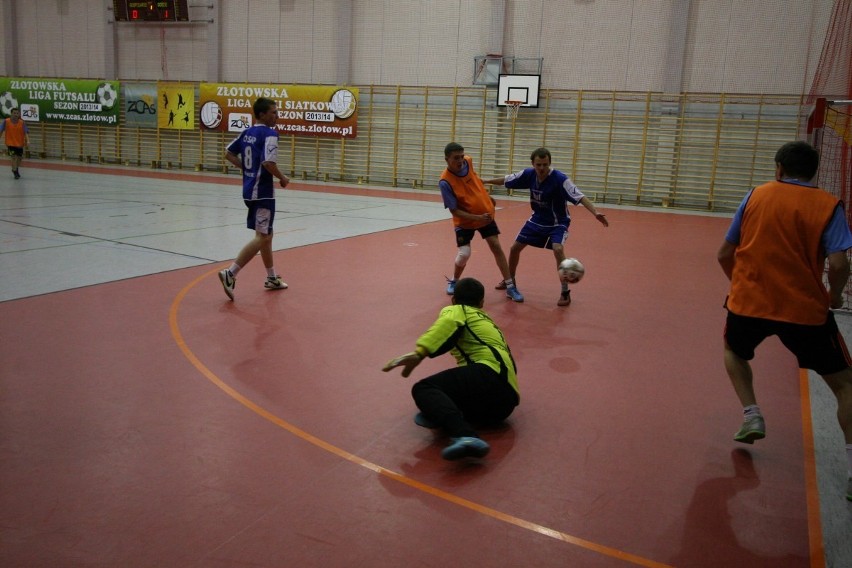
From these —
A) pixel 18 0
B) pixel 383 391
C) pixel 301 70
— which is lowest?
pixel 383 391

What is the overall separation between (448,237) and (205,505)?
9.33 m

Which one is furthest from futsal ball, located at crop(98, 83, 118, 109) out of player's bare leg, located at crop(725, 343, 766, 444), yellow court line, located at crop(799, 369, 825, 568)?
player's bare leg, located at crop(725, 343, 766, 444)

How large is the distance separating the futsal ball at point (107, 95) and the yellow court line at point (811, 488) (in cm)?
2610

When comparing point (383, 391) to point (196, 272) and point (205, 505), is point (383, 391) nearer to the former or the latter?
point (205, 505)

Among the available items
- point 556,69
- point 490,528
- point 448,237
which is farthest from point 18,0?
point 490,528

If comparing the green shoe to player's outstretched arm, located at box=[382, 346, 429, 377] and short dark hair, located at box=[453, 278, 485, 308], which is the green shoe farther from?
player's outstretched arm, located at box=[382, 346, 429, 377]

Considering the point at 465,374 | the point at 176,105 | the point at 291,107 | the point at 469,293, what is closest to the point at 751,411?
the point at 465,374

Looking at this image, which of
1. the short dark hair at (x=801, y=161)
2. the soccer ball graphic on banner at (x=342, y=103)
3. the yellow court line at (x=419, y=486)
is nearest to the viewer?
the yellow court line at (x=419, y=486)

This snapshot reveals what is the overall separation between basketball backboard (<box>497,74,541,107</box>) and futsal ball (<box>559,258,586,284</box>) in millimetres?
14313

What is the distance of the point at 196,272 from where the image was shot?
8.16 meters

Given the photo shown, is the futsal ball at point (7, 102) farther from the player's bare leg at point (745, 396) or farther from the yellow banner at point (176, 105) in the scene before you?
the player's bare leg at point (745, 396)

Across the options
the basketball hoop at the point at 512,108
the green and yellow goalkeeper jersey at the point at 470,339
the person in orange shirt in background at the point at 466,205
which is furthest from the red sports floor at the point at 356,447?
the basketball hoop at the point at 512,108

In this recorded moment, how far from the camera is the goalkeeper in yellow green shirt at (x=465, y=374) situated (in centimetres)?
377

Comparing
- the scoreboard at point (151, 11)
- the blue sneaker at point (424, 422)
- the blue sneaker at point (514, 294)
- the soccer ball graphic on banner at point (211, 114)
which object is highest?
the scoreboard at point (151, 11)
